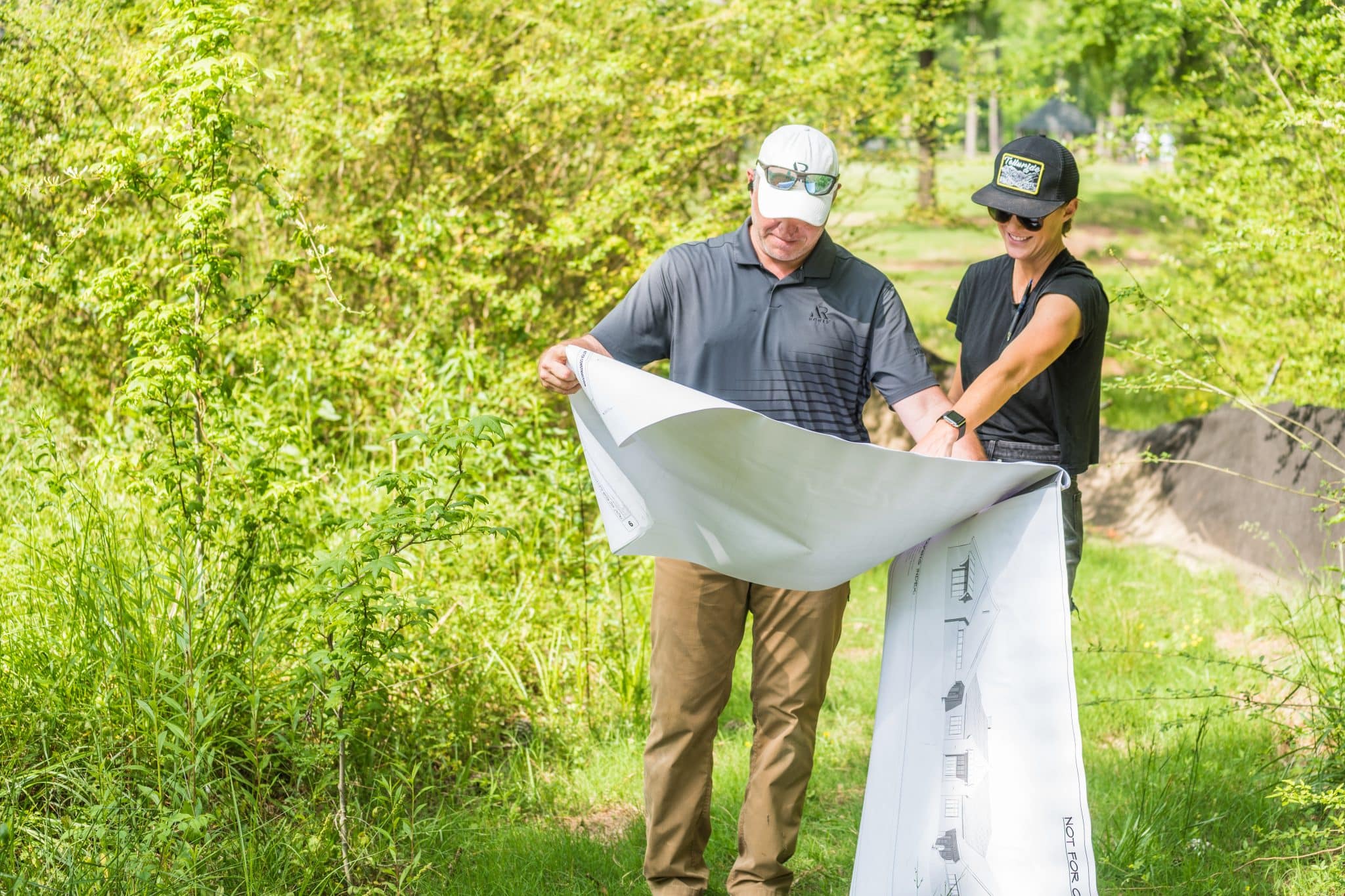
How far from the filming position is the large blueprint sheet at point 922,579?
2.43 metres

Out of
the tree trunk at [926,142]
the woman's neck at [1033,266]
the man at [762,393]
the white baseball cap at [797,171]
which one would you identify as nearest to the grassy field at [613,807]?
the man at [762,393]

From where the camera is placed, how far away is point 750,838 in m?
3.39

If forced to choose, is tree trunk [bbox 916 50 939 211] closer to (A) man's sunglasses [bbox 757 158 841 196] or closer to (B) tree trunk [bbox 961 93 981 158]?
(A) man's sunglasses [bbox 757 158 841 196]

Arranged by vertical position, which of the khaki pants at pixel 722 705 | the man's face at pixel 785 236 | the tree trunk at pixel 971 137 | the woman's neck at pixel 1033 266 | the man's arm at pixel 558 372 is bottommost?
the khaki pants at pixel 722 705

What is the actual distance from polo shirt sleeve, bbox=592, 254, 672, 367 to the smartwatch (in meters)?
0.83

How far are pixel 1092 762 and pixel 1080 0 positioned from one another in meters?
16.6

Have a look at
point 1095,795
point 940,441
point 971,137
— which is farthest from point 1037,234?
point 971,137

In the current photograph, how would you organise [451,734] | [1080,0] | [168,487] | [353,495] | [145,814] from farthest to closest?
A: [1080,0] → [353,495] → [451,734] → [168,487] → [145,814]

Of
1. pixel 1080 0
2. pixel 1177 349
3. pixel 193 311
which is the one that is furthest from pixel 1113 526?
pixel 1080 0

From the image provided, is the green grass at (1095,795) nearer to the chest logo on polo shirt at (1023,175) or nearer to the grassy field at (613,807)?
the grassy field at (613,807)

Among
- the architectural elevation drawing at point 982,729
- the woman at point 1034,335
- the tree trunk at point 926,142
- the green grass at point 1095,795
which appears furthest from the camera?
the tree trunk at point 926,142

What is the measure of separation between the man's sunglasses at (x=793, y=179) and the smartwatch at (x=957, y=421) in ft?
2.28

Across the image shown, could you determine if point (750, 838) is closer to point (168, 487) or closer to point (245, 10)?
point (168, 487)

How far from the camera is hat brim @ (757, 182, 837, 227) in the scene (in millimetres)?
3125
